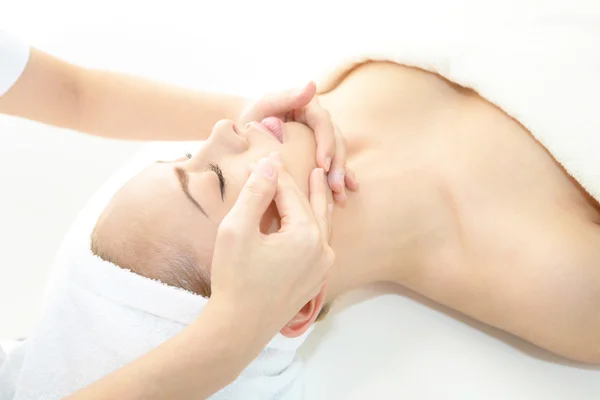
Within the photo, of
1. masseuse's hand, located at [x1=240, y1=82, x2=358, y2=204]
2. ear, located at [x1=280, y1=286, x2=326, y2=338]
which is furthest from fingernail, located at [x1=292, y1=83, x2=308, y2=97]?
ear, located at [x1=280, y1=286, x2=326, y2=338]

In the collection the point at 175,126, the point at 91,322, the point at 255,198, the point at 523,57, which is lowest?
the point at 91,322

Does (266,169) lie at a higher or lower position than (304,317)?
higher

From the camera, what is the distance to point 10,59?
115cm

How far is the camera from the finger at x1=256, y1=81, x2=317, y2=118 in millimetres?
1069

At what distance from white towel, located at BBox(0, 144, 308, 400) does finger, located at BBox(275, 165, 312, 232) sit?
0.18 metres

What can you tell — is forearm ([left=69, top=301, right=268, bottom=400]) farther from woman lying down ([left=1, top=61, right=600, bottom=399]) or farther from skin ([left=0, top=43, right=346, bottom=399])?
woman lying down ([left=1, top=61, right=600, bottom=399])

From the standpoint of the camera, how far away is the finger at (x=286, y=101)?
1069mm

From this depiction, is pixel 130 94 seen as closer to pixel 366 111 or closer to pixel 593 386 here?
pixel 366 111

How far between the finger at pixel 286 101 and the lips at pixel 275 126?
4cm

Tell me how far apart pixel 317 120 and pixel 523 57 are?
47cm

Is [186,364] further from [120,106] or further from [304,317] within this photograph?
[120,106]

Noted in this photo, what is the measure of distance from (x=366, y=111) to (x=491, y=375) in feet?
1.83

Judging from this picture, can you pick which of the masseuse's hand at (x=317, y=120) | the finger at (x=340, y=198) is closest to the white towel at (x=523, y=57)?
the masseuse's hand at (x=317, y=120)

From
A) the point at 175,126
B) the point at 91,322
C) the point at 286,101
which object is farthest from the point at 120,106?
the point at 91,322
